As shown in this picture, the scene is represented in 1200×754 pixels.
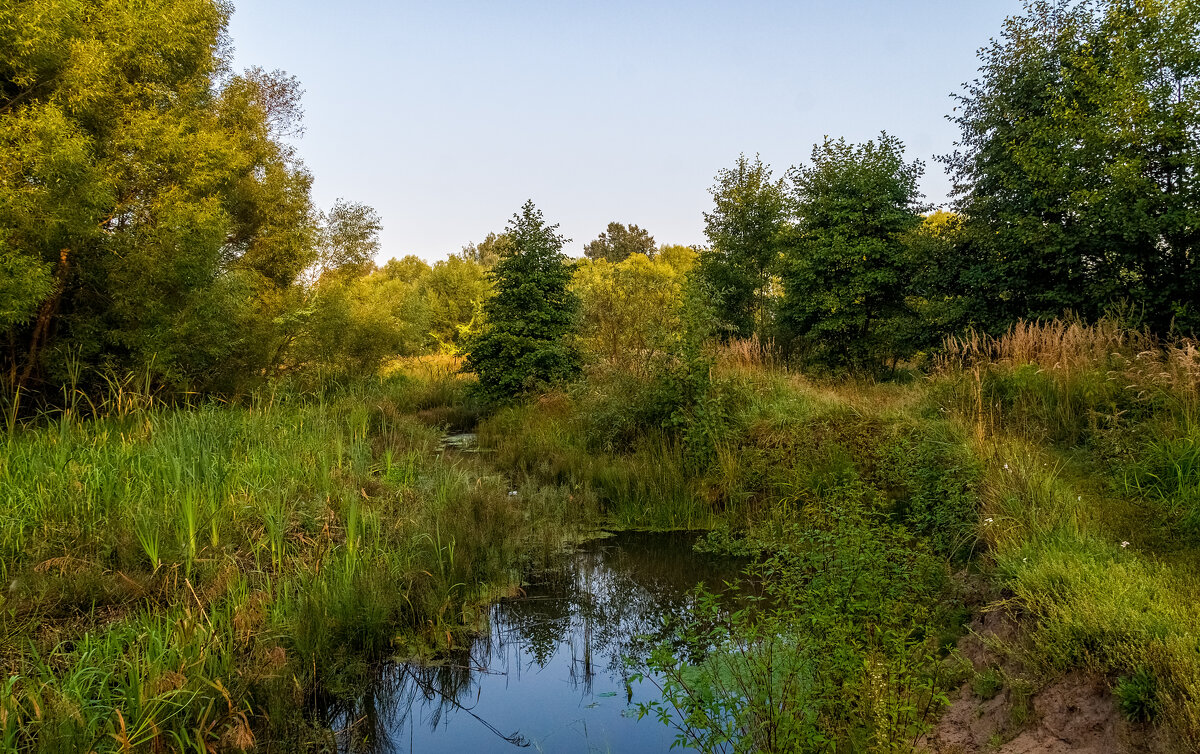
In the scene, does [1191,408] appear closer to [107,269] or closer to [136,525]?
[136,525]

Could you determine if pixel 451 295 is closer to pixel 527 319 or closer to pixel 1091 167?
pixel 527 319

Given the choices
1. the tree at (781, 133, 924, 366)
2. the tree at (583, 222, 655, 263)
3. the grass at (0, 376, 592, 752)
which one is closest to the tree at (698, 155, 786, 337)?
the tree at (781, 133, 924, 366)

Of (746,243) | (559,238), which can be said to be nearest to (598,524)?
(559,238)

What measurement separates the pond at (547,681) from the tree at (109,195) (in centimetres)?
525

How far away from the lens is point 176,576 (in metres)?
3.87

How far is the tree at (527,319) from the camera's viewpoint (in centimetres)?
1424

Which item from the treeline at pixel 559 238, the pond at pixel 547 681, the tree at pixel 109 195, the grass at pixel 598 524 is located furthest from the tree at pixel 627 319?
the tree at pixel 109 195

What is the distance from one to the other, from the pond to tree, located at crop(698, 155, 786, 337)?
48.8 ft

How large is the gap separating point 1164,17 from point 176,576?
15612 mm

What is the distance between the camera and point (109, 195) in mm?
7652

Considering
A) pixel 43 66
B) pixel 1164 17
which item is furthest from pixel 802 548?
pixel 1164 17

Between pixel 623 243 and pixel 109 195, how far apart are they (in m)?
62.5

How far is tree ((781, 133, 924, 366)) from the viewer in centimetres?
1515

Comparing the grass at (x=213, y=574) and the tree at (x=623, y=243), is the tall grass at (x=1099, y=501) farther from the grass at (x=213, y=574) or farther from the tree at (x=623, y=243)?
the tree at (x=623, y=243)
